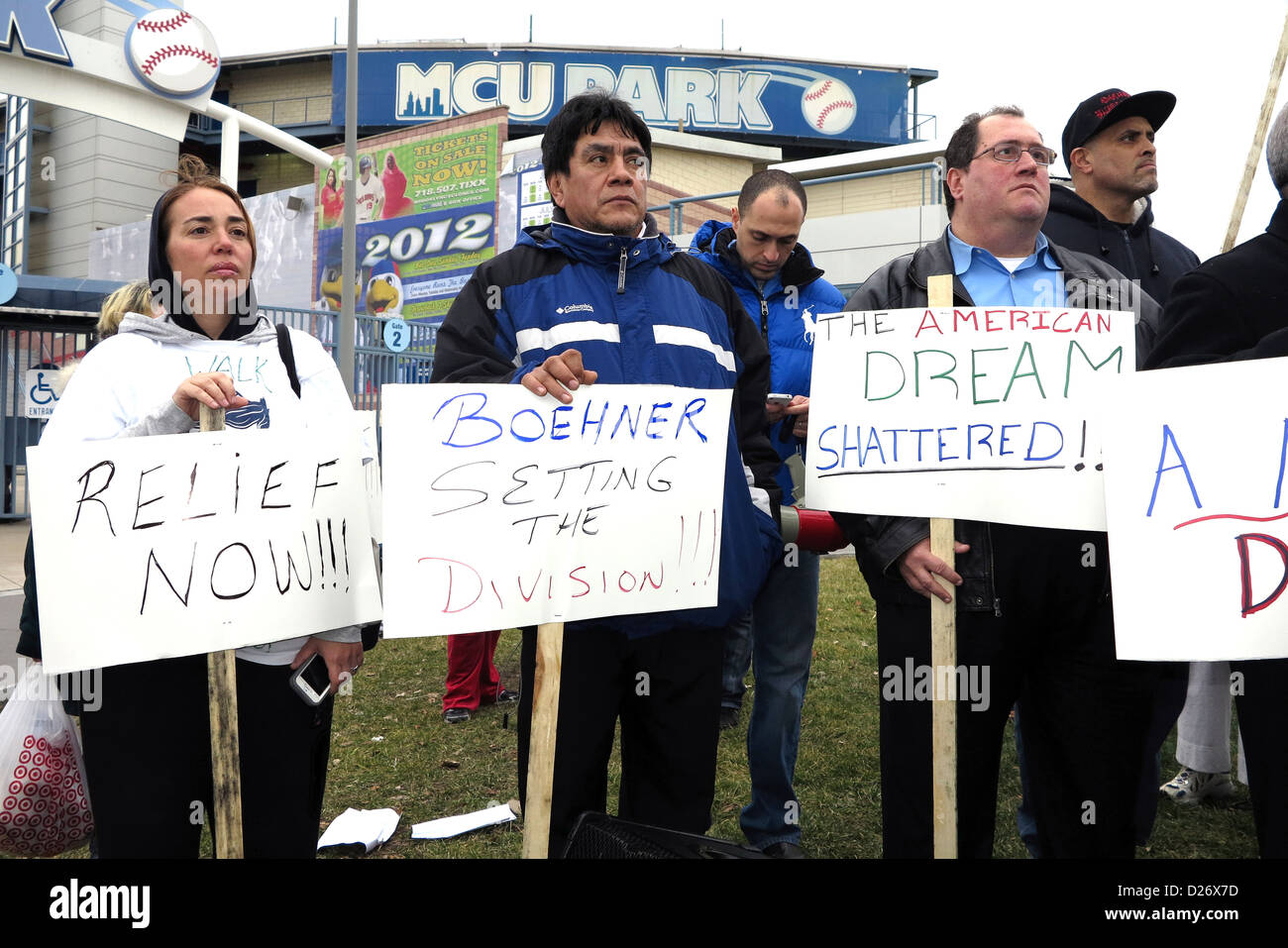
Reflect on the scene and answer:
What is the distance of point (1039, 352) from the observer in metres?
2.32

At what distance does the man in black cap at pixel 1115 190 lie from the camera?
3395 millimetres

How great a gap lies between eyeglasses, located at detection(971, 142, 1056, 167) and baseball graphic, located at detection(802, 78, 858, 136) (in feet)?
120

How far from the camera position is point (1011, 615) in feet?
7.89

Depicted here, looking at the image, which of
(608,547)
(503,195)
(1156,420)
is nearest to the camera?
(1156,420)

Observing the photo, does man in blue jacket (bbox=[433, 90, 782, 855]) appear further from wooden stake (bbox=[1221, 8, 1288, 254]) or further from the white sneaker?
the white sneaker

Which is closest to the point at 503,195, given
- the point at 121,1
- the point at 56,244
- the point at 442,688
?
the point at 121,1

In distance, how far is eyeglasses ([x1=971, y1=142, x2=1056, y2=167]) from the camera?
2537 mm

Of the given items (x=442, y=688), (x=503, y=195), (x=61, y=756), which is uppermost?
(x=503, y=195)

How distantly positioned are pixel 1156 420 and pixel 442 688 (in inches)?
183

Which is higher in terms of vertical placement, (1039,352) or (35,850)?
(1039,352)

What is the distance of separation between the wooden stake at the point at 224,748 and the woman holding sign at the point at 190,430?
10 cm

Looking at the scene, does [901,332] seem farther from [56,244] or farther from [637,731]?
[56,244]

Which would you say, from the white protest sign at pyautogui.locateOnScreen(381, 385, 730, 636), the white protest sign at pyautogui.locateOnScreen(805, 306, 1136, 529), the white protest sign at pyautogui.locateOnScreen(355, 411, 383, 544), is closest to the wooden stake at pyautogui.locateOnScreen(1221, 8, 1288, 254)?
the white protest sign at pyautogui.locateOnScreen(805, 306, 1136, 529)
